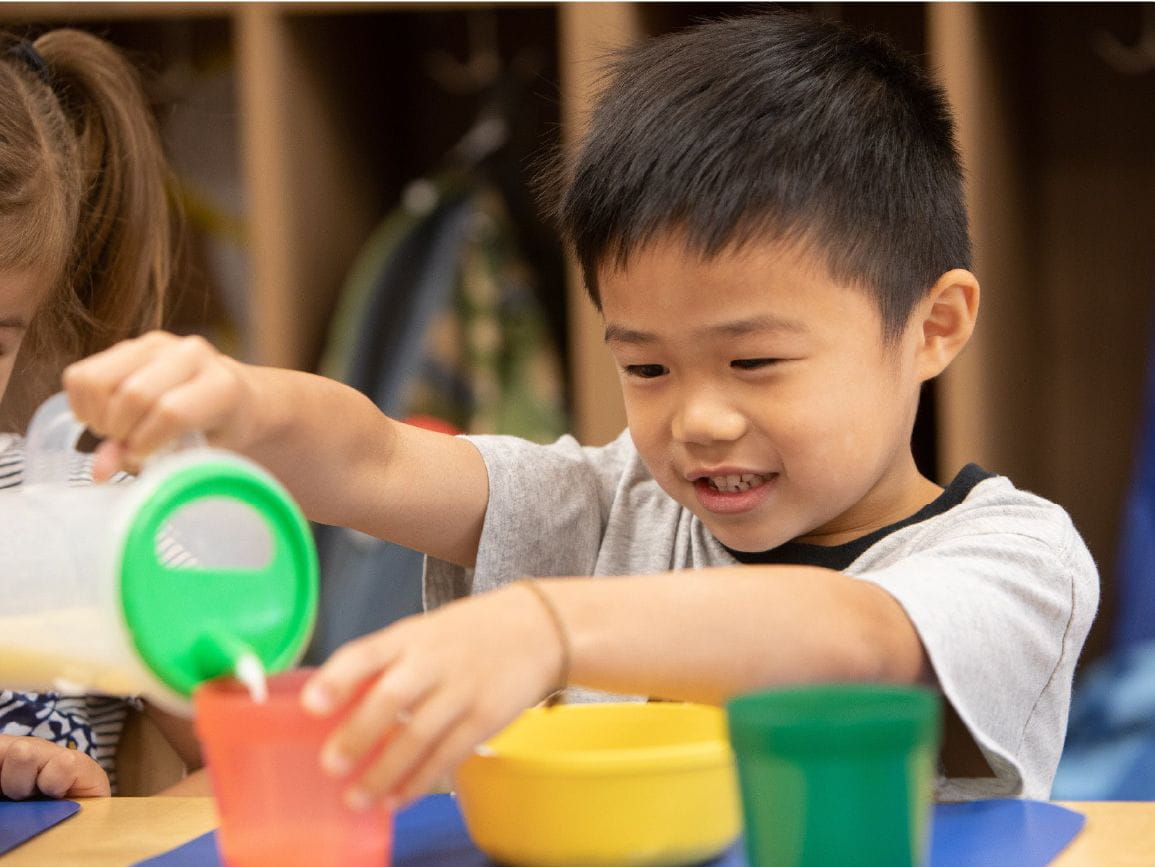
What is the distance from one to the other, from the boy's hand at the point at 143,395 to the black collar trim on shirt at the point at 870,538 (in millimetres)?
442

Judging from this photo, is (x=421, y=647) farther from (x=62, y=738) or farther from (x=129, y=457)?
A: (x=62, y=738)

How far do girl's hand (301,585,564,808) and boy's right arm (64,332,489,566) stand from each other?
0.57 feet

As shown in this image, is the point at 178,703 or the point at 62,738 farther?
the point at 62,738

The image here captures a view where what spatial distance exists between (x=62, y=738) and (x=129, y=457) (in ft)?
1.55

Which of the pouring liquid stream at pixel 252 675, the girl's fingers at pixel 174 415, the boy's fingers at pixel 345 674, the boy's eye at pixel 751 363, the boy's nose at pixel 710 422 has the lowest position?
the pouring liquid stream at pixel 252 675

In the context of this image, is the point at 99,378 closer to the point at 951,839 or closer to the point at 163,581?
the point at 163,581

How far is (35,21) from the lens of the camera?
1807mm

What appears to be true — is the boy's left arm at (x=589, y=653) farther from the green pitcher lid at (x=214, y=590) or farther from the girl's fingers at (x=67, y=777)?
the girl's fingers at (x=67, y=777)

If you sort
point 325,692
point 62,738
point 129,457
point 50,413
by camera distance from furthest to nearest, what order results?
point 50,413 < point 62,738 < point 129,457 < point 325,692

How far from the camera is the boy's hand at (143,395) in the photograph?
1.99ft

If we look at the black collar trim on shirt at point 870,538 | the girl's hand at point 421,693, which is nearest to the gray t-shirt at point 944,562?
the black collar trim on shirt at point 870,538

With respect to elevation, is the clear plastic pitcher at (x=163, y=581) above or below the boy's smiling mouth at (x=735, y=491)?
above

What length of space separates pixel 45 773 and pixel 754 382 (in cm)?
44

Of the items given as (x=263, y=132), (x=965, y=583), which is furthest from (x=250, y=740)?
(x=263, y=132)
